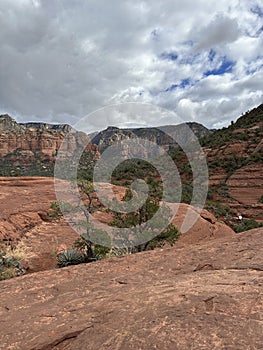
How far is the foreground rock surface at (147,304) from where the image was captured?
320 centimetres

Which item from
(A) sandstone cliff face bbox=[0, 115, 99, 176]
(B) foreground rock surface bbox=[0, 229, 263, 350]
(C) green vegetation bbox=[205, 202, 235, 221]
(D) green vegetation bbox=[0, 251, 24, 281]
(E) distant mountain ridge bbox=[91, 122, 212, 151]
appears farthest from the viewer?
(A) sandstone cliff face bbox=[0, 115, 99, 176]

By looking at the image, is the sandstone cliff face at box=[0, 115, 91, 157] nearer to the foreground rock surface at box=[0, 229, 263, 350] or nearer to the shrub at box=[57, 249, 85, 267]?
the shrub at box=[57, 249, 85, 267]

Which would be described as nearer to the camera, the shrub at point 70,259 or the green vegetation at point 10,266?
the green vegetation at point 10,266

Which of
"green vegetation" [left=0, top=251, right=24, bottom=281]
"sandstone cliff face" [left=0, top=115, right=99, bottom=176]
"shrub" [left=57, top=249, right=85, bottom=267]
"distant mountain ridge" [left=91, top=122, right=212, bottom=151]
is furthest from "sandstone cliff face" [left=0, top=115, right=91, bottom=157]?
"shrub" [left=57, top=249, right=85, bottom=267]

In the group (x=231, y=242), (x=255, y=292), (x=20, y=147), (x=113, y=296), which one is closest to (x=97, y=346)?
(x=113, y=296)

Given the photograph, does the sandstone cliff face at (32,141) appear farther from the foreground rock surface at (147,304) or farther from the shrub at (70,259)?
the foreground rock surface at (147,304)

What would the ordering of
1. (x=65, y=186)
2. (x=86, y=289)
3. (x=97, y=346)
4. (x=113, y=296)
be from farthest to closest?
1. (x=65, y=186)
2. (x=86, y=289)
3. (x=113, y=296)
4. (x=97, y=346)

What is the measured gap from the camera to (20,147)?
84.4 m

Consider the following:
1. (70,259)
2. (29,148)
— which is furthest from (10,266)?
(29,148)

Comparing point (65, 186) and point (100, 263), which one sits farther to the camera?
point (65, 186)

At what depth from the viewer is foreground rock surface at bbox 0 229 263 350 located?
3.20 m

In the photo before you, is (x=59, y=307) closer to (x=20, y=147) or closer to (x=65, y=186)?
(x=65, y=186)

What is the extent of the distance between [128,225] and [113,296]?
25.3 ft

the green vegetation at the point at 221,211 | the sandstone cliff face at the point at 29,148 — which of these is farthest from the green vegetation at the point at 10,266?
the sandstone cliff face at the point at 29,148
